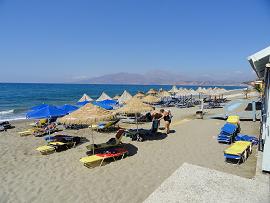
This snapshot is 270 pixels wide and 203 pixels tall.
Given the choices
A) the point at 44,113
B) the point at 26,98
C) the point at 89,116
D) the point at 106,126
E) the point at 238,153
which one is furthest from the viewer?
the point at 26,98

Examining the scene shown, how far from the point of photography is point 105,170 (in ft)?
25.8

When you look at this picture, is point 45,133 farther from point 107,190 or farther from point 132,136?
point 107,190

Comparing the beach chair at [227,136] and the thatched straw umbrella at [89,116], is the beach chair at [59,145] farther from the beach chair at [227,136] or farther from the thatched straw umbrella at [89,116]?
the beach chair at [227,136]

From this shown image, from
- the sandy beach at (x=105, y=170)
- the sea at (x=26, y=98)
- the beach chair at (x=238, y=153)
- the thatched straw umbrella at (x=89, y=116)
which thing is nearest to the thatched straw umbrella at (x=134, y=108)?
the sandy beach at (x=105, y=170)

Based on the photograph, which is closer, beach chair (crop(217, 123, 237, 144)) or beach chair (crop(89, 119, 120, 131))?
beach chair (crop(217, 123, 237, 144))

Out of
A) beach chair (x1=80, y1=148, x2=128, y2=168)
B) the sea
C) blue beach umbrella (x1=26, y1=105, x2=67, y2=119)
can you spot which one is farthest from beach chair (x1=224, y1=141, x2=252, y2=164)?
the sea

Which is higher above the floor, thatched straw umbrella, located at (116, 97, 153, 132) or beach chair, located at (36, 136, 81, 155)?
thatched straw umbrella, located at (116, 97, 153, 132)

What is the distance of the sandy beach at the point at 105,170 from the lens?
6270 mm

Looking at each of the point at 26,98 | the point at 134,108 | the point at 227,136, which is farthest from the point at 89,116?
the point at 26,98

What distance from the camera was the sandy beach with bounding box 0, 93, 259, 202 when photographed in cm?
627

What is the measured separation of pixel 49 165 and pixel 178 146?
210 inches

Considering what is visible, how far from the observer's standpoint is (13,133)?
15.3 meters

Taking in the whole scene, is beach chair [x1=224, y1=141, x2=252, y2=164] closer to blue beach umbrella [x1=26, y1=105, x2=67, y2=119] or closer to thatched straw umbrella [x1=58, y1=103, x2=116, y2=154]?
thatched straw umbrella [x1=58, y1=103, x2=116, y2=154]

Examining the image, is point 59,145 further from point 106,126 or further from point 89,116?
point 106,126
